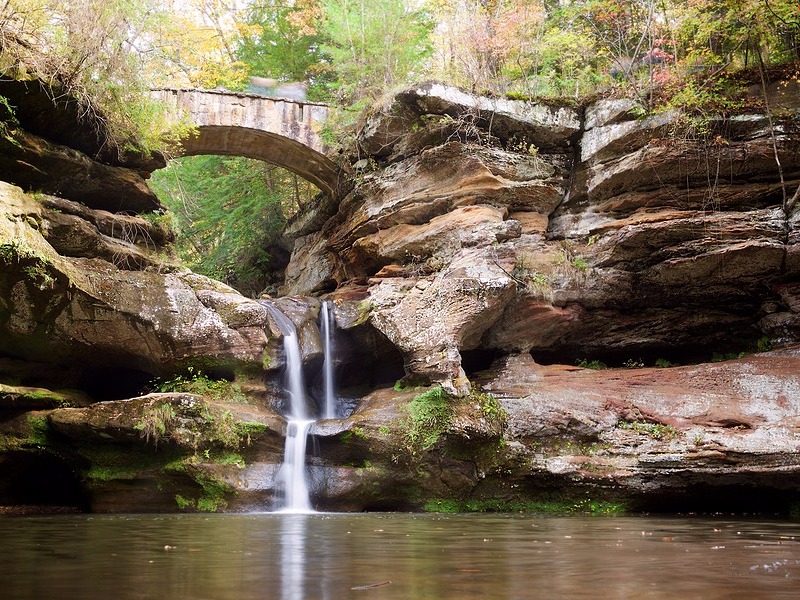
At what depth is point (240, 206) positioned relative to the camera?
21.8 meters

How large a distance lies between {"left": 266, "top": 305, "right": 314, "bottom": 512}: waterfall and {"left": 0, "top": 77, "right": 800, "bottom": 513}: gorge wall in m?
0.22

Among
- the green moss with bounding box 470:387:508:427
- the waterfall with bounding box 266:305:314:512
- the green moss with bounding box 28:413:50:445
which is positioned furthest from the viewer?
the green moss with bounding box 470:387:508:427

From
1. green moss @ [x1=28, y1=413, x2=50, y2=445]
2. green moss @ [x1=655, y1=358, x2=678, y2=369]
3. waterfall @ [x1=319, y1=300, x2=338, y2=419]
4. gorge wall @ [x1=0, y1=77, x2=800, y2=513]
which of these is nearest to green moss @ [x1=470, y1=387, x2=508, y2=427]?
gorge wall @ [x1=0, y1=77, x2=800, y2=513]

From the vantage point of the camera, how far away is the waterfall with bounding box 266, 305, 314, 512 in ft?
35.0

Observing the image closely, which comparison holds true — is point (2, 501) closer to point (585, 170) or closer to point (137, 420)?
point (137, 420)

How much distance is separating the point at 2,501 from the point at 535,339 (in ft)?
34.6

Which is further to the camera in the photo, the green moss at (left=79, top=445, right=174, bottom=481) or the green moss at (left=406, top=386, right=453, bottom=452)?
the green moss at (left=406, top=386, right=453, bottom=452)

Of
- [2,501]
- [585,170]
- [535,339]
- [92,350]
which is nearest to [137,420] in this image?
[92,350]

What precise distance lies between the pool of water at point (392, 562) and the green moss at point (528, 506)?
3373 millimetres

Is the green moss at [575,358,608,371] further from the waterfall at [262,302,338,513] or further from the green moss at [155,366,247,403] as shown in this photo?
the green moss at [155,366,247,403]

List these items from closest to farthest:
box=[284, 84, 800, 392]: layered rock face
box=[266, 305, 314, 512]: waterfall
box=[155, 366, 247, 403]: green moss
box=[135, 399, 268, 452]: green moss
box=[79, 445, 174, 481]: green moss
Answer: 1. box=[135, 399, 268, 452]: green moss
2. box=[79, 445, 174, 481]: green moss
3. box=[266, 305, 314, 512]: waterfall
4. box=[155, 366, 247, 403]: green moss
5. box=[284, 84, 800, 392]: layered rock face

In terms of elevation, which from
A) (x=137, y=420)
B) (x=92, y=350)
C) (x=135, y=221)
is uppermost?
(x=135, y=221)

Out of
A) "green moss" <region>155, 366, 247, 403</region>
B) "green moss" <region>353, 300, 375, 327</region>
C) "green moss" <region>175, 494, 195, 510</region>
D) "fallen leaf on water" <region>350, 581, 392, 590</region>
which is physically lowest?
"green moss" <region>175, 494, 195, 510</region>

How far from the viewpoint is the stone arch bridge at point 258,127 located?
1688cm
